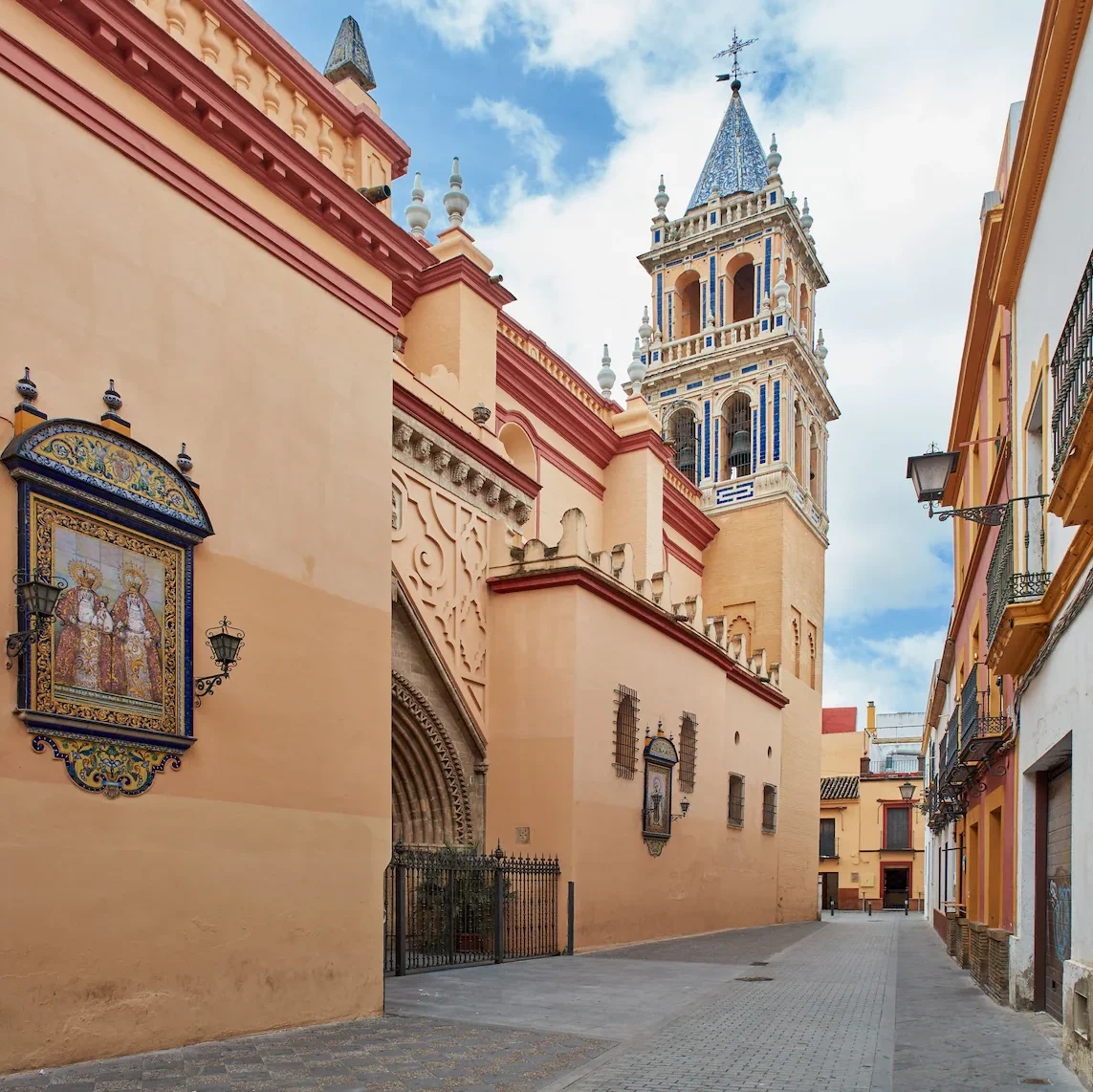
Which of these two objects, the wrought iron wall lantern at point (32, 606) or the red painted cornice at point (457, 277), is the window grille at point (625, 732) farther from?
the wrought iron wall lantern at point (32, 606)

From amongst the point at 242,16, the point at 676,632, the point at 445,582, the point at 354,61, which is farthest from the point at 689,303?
the point at 242,16

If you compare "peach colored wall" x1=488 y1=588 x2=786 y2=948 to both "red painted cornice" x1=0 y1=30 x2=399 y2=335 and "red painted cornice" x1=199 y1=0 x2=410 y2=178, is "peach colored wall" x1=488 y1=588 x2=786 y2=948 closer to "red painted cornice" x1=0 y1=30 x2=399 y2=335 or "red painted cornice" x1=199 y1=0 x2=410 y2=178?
"red painted cornice" x1=0 y1=30 x2=399 y2=335

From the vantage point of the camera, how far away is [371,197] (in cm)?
982

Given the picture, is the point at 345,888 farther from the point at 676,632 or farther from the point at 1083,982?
the point at 676,632

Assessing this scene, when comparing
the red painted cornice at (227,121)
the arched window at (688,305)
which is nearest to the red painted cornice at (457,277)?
the red painted cornice at (227,121)

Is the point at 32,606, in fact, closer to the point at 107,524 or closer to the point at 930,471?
the point at 107,524

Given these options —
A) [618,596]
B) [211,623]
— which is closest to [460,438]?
[618,596]

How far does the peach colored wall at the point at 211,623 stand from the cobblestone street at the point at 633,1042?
1.38 ft

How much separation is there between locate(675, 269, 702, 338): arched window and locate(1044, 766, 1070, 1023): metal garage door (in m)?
23.9

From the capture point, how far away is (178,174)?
26.0 feet

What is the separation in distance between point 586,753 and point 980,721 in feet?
17.6

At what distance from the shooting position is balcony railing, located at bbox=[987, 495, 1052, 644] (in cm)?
898

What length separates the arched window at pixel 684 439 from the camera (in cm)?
3100

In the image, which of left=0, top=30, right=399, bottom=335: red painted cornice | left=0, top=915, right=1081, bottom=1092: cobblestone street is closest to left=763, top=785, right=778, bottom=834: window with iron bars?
left=0, top=915, right=1081, bottom=1092: cobblestone street
